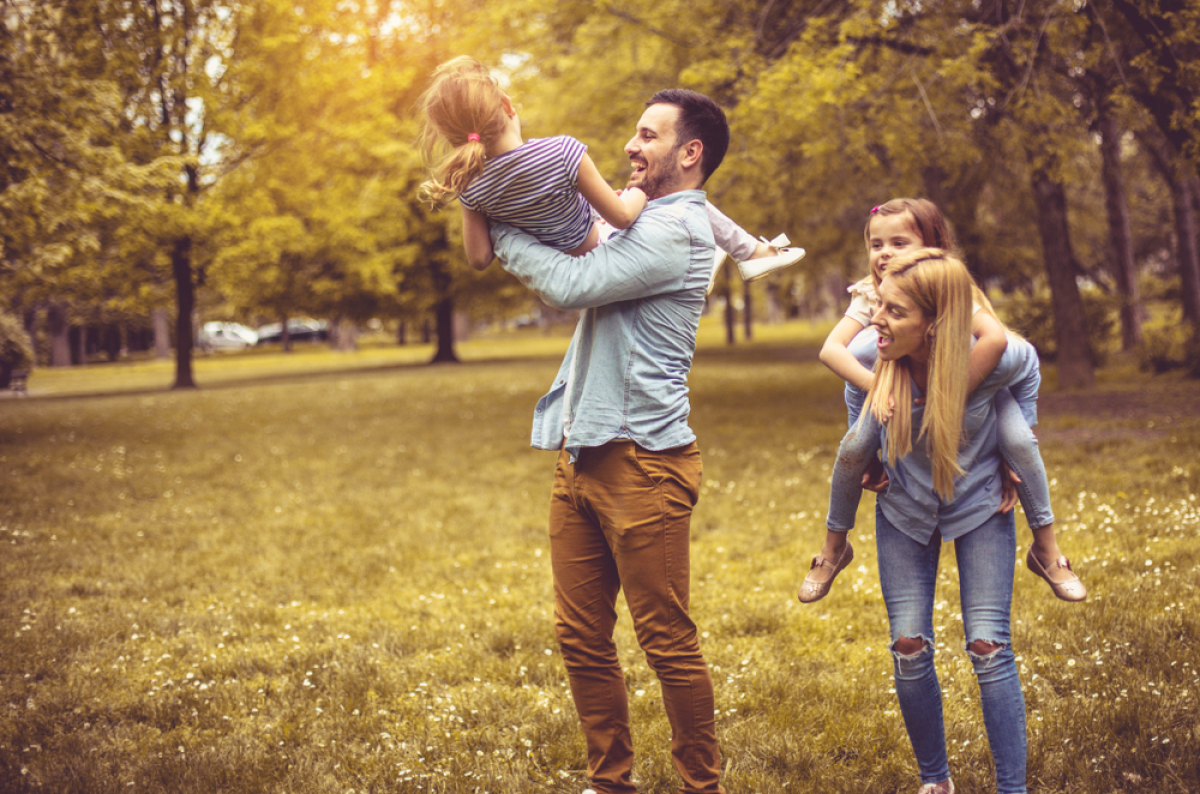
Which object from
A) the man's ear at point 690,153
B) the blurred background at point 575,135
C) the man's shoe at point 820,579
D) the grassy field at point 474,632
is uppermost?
the blurred background at point 575,135

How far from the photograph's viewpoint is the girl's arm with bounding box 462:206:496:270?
266 cm

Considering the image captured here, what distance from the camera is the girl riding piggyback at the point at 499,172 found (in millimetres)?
2473

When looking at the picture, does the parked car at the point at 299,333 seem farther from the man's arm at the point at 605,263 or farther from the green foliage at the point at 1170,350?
the man's arm at the point at 605,263

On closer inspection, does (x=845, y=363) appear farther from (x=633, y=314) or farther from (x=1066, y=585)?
(x=1066, y=585)

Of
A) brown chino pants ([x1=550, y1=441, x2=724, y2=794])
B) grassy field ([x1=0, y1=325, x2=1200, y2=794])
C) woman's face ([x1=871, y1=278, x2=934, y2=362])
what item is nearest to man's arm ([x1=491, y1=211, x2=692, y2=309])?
brown chino pants ([x1=550, y1=441, x2=724, y2=794])

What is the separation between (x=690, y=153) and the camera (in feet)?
9.14

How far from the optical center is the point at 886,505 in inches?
115

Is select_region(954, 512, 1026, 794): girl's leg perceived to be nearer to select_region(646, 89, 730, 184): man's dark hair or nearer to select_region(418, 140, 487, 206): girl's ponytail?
select_region(646, 89, 730, 184): man's dark hair

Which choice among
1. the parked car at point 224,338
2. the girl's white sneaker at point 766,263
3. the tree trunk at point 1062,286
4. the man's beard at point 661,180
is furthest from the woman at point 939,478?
the parked car at point 224,338

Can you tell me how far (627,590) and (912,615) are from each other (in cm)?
89

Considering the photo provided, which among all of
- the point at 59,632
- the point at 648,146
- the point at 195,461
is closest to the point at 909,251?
the point at 648,146

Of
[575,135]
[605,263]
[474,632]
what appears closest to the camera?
[605,263]

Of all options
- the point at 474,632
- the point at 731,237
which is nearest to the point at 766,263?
the point at 731,237

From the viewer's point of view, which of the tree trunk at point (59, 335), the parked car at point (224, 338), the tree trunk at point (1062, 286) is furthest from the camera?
the parked car at point (224, 338)
